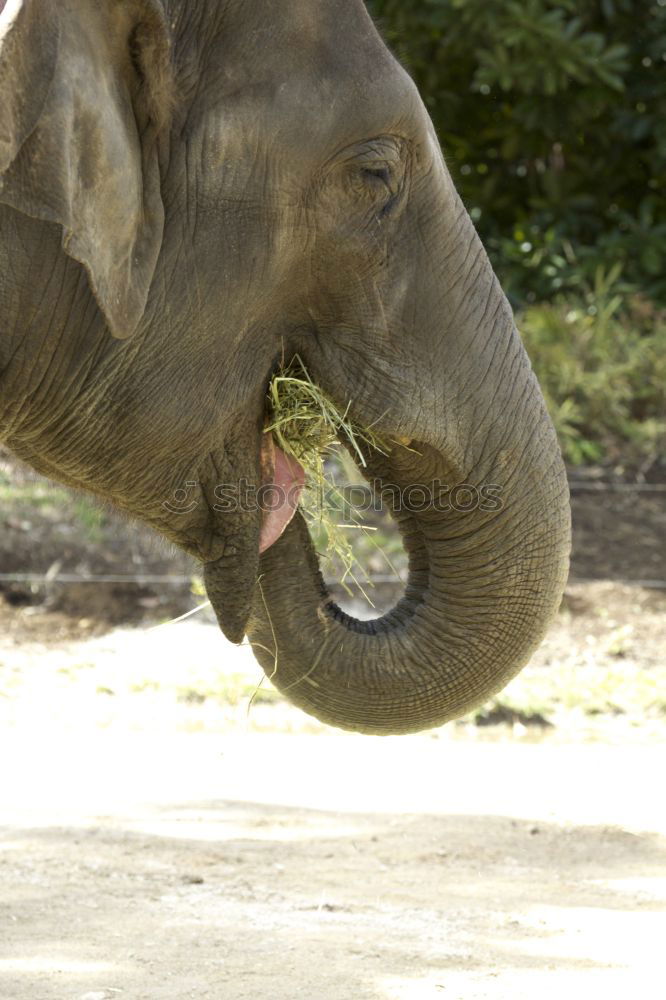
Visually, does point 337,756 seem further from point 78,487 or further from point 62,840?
point 78,487

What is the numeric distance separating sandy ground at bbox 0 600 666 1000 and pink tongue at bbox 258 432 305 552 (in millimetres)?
942

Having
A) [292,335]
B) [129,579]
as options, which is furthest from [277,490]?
[129,579]

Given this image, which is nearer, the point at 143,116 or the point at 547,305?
the point at 143,116

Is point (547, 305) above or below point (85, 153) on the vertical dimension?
below

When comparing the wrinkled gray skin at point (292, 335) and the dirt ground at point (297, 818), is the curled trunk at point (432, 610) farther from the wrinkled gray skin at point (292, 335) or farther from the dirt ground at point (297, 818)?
the dirt ground at point (297, 818)

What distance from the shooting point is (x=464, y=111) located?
10828 mm

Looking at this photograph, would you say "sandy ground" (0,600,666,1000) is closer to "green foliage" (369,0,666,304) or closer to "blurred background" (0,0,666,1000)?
"blurred background" (0,0,666,1000)

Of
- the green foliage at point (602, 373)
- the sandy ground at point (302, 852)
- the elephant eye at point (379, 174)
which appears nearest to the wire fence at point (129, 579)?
the sandy ground at point (302, 852)

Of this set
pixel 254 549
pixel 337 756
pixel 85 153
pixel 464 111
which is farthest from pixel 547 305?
pixel 85 153

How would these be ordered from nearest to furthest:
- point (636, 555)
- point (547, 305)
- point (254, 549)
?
A: point (254, 549) → point (636, 555) → point (547, 305)

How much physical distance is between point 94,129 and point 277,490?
3.06 feet

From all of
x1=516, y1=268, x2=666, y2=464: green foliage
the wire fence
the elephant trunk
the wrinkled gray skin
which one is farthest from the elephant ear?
x1=516, y1=268, x2=666, y2=464: green foliage

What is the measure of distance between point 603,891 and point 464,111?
785 cm

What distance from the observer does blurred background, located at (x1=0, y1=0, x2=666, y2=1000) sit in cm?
362
